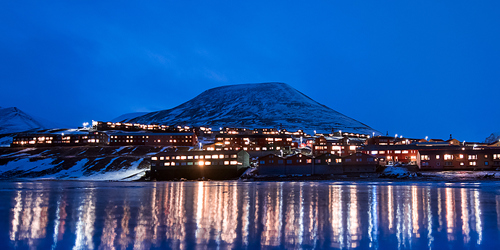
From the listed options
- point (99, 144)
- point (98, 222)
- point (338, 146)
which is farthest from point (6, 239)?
point (99, 144)

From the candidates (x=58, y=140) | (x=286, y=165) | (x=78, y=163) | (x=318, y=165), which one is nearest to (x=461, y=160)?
(x=318, y=165)

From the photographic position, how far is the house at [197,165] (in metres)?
82.6

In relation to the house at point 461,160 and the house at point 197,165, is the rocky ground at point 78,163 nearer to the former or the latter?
the house at point 197,165

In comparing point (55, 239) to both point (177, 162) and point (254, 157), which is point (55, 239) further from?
point (254, 157)

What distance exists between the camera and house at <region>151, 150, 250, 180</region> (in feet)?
271

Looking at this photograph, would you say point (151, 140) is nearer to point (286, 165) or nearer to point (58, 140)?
point (58, 140)

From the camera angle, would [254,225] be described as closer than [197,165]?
Yes

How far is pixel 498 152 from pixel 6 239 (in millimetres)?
89067

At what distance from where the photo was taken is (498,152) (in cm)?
7794

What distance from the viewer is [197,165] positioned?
85438 millimetres

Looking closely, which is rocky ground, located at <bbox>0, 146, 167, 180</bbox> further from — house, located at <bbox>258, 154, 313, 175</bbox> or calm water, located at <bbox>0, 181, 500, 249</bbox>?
calm water, located at <bbox>0, 181, 500, 249</bbox>

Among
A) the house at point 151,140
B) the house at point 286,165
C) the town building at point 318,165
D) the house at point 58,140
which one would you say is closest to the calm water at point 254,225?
the town building at point 318,165

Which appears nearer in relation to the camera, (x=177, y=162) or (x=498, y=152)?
(x=498, y=152)

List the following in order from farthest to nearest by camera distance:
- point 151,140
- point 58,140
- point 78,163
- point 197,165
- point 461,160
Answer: point 58,140 → point 151,140 → point 78,163 → point 197,165 → point 461,160
